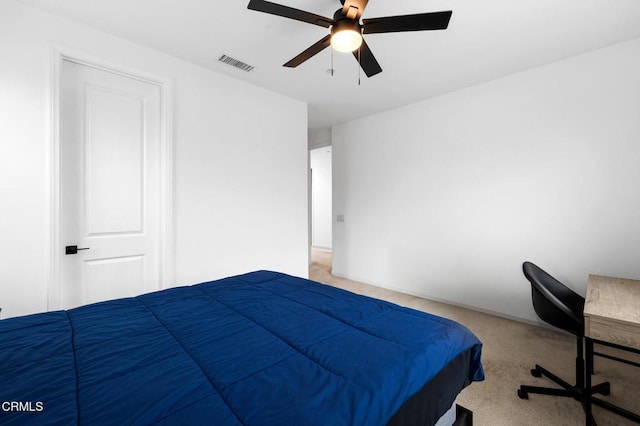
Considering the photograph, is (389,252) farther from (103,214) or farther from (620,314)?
(103,214)

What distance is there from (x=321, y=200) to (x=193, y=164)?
17.6 ft

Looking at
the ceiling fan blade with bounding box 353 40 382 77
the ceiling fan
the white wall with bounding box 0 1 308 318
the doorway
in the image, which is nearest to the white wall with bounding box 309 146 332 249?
the doorway

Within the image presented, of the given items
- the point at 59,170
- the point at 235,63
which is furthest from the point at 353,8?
the point at 59,170

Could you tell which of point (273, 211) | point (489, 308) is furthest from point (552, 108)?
point (273, 211)

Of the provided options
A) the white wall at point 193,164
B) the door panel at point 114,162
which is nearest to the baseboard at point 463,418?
the white wall at point 193,164

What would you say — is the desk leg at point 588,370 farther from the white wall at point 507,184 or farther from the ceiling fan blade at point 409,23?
the ceiling fan blade at point 409,23

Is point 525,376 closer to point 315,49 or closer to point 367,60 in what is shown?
point 367,60

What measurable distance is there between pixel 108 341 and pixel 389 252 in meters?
3.68

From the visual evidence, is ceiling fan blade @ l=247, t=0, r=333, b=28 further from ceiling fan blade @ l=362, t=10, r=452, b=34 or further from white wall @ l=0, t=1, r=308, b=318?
white wall @ l=0, t=1, r=308, b=318

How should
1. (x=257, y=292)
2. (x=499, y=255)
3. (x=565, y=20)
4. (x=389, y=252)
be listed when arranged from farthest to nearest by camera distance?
1. (x=389, y=252)
2. (x=499, y=255)
3. (x=565, y=20)
4. (x=257, y=292)

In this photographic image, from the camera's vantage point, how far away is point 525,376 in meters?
2.12

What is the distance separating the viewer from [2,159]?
6.33ft

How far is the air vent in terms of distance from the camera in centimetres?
276

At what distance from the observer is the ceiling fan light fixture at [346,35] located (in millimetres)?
1684
